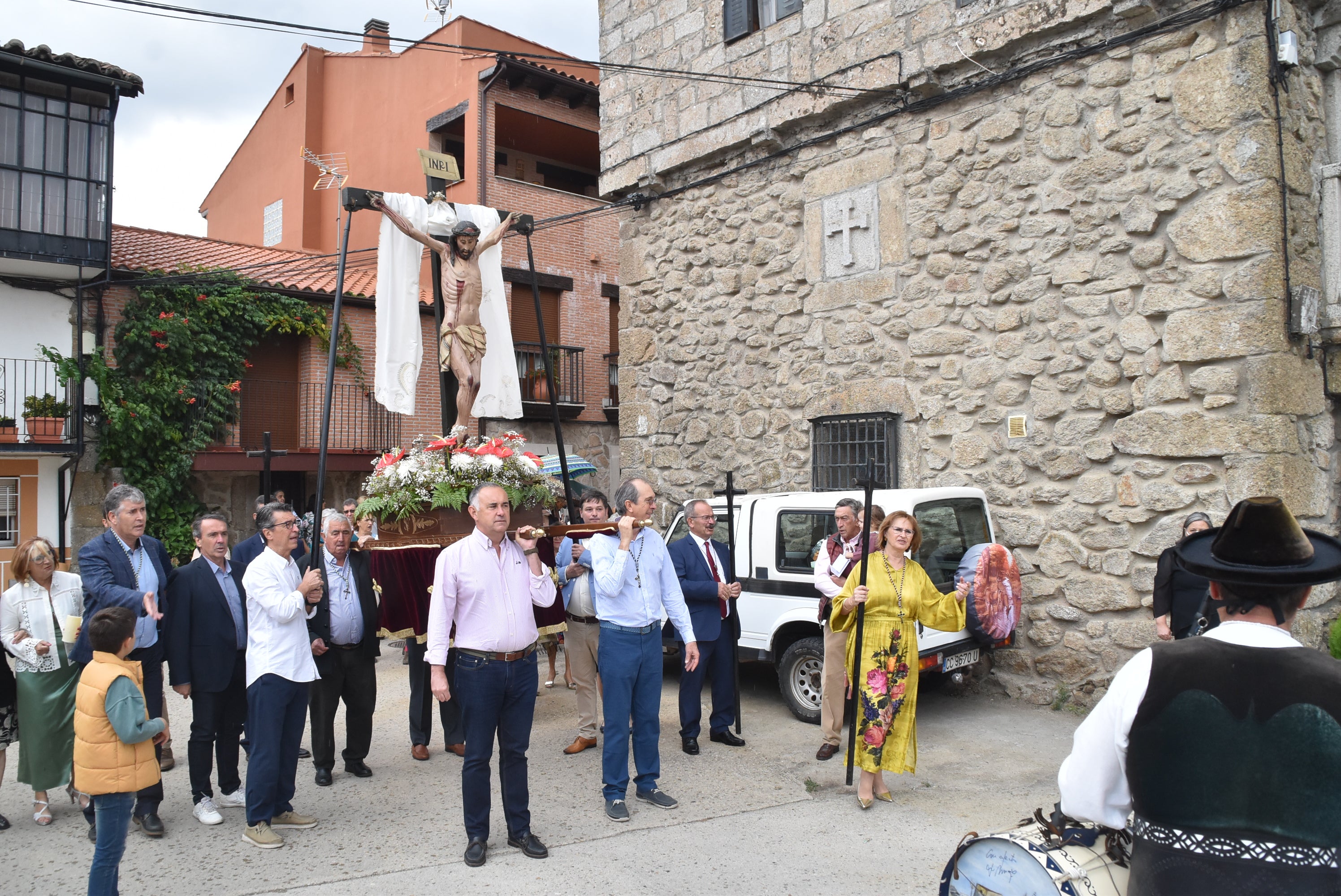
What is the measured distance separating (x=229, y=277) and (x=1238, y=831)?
50.4ft

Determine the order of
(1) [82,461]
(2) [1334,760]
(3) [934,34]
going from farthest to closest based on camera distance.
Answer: (1) [82,461] → (3) [934,34] → (2) [1334,760]

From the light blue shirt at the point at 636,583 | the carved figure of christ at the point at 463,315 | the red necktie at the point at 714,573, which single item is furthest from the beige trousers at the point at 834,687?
the carved figure of christ at the point at 463,315

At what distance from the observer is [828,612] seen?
5855mm

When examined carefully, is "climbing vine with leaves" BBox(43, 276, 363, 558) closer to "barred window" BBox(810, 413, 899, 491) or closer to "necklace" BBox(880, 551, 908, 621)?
"barred window" BBox(810, 413, 899, 491)

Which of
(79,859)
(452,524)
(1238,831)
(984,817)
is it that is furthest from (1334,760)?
(79,859)

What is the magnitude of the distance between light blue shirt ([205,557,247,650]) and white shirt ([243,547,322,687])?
401 mm

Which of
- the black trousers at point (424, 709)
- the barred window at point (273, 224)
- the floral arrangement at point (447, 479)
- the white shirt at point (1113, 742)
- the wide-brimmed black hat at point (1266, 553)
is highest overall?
the barred window at point (273, 224)

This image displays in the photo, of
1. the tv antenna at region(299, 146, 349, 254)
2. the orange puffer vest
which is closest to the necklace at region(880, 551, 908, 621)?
the orange puffer vest

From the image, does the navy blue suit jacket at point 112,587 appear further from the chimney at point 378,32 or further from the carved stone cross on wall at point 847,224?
the chimney at point 378,32

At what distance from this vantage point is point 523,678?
429cm

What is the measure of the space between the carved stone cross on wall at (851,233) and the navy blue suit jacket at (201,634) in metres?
5.85

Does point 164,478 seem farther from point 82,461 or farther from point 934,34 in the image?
point 934,34

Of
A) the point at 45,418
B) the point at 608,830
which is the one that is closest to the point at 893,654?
the point at 608,830

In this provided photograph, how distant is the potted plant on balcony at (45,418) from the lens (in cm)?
1217
